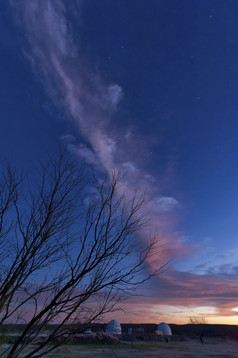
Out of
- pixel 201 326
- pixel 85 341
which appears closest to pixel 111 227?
pixel 85 341

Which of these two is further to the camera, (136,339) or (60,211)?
(136,339)

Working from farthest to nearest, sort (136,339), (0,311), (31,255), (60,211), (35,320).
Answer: (136,339) → (60,211) → (31,255) → (0,311) → (35,320)

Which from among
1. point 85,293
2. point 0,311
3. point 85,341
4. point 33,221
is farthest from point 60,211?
point 85,341

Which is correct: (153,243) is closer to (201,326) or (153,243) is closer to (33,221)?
(33,221)

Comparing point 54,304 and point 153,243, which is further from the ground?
point 153,243

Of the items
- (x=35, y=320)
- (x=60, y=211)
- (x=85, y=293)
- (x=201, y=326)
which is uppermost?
(x=201, y=326)

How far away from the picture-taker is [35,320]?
3.12 metres

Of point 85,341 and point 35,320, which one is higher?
point 85,341

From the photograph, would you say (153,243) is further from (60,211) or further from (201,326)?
(201,326)

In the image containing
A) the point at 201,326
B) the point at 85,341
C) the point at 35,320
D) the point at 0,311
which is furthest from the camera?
the point at 201,326

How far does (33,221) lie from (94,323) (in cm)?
145

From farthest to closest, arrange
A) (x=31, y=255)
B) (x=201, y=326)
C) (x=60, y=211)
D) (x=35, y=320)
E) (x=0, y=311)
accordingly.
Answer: (x=201, y=326) → (x=60, y=211) → (x=31, y=255) → (x=0, y=311) → (x=35, y=320)

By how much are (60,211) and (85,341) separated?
1296 inches

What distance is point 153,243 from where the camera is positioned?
3.99 metres
